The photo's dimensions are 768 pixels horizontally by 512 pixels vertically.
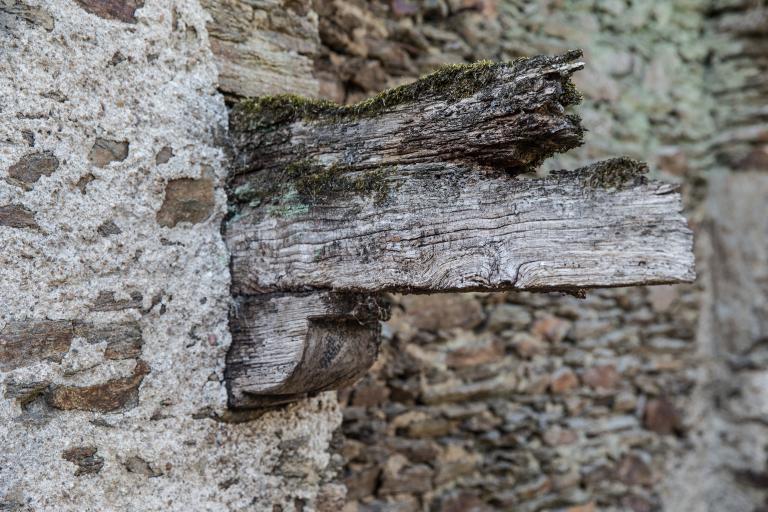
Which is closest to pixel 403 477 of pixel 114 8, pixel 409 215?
pixel 409 215

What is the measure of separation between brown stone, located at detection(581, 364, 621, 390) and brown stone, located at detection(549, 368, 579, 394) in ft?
0.20

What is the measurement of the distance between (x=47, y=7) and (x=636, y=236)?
44.2 inches

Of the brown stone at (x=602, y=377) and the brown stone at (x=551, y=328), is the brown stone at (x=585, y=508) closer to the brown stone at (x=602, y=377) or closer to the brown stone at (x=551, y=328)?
the brown stone at (x=602, y=377)

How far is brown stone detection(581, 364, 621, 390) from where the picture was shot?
2.79m

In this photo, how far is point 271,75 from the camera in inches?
59.7

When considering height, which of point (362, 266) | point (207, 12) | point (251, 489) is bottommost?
point (251, 489)

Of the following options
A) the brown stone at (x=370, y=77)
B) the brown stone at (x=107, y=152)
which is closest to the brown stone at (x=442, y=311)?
the brown stone at (x=370, y=77)

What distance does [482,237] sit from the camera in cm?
107

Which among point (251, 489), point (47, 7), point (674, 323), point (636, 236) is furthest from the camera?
point (674, 323)

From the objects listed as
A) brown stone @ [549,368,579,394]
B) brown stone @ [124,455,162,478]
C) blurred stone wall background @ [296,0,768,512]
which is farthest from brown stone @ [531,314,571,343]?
brown stone @ [124,455,162,478]

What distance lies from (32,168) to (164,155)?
0.25 metres

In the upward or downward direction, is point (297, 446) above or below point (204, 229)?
below

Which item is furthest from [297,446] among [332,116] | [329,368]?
[332,116]

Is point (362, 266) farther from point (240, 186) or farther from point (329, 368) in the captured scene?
point (240, 186)
